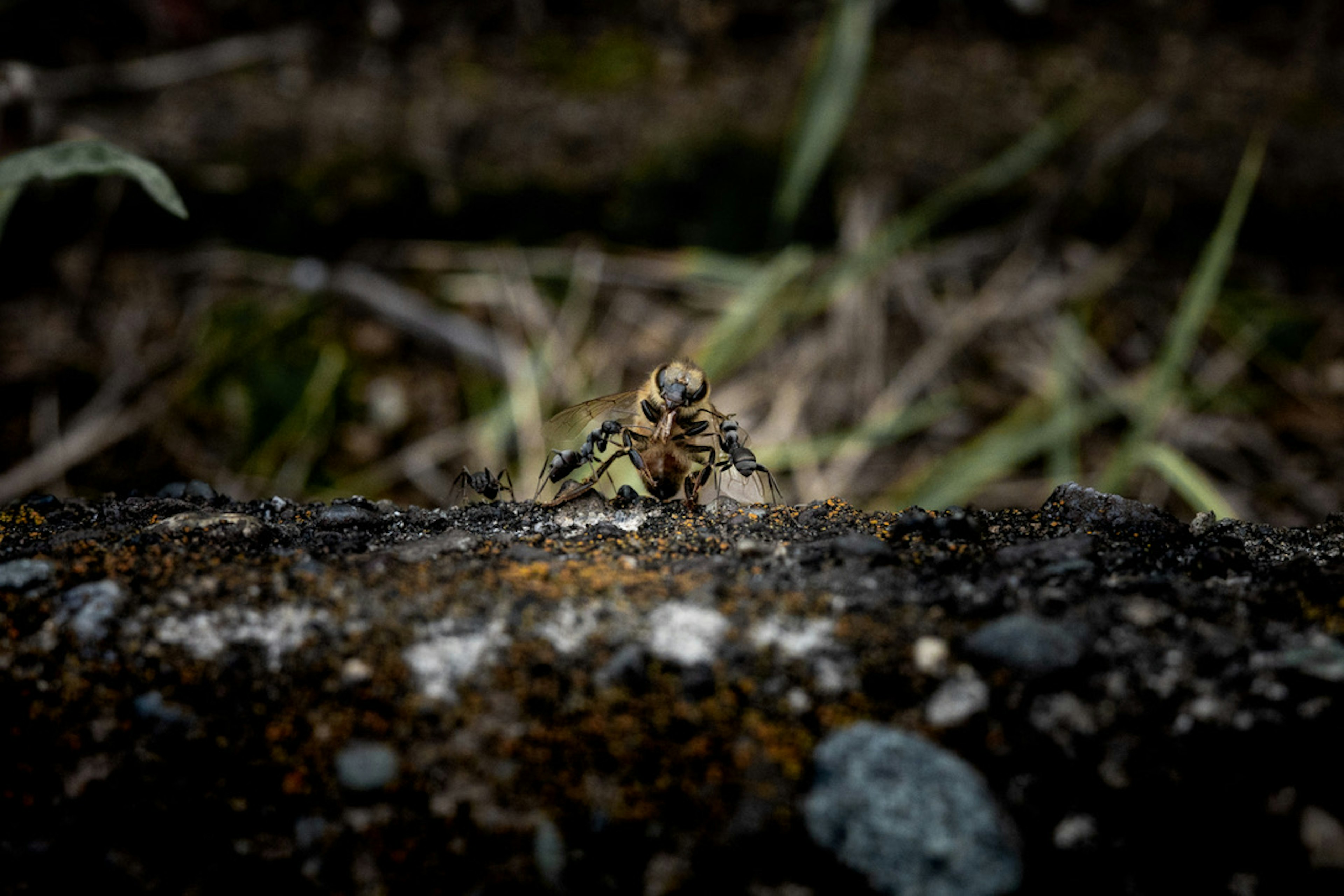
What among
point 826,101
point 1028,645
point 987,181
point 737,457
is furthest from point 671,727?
point 987,181

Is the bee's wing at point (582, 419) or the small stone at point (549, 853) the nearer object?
the small stone at point (549, 853)

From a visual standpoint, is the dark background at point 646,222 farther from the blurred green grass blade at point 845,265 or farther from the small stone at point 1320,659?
the small stone at point 1320,659

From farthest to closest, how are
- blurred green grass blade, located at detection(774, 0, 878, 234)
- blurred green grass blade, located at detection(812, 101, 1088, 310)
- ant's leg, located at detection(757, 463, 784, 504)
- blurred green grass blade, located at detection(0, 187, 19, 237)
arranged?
1. blurred green grass blade, located at detection(812, 101, 1088, 310)
2. blurred green grass blade, located at detection(774, 0, 878, 234)
3. blurred green grass blade, located at detection(0, 187, 19, 237)
4. ant's leg, located at detection(757, 463, 784, 504)

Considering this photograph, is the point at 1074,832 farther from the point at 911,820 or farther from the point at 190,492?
the point at 190,492

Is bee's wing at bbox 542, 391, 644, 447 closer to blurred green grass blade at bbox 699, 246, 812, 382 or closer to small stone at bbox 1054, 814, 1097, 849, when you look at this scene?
blurred green grass blade at bbox 699, 246, 812, 382

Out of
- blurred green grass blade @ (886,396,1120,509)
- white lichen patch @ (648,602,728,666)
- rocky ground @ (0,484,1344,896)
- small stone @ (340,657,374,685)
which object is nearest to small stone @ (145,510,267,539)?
rocky ground @ (0,484,1344,896)

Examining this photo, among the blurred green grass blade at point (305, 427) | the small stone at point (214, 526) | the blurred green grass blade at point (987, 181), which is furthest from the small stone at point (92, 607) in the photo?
the blurred green grass blade at point (987, 181)

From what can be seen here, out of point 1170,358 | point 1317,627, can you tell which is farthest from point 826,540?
point 1170,358
